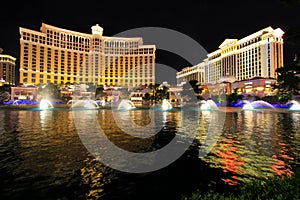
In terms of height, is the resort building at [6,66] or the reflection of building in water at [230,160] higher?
the resort building at [6,66]

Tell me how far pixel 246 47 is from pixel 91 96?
334 feet

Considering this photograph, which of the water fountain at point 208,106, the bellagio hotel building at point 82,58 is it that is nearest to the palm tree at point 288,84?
the water fountain at point 208,106

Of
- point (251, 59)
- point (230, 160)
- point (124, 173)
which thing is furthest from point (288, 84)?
point (251, 59)

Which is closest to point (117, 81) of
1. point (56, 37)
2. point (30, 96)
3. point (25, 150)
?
point (56, 37)

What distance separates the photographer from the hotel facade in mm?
107625

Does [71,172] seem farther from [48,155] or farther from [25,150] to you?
[25,150]

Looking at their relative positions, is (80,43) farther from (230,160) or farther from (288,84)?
(230,160)

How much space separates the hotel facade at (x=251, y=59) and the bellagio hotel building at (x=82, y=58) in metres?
63.8

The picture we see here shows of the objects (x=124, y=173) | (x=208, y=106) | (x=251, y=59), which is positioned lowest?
(x=124, y=173)

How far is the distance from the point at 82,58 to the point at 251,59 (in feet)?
405

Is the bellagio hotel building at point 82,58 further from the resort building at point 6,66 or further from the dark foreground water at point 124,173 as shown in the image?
the dark foreground water at point 124,173

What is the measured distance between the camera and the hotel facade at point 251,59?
353 feet

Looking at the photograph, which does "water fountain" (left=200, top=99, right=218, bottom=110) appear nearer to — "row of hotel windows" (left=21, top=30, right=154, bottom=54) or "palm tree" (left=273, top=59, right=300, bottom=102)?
"palm tree" (left=273, top=59, right=300, bottom=102)

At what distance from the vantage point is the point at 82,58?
162000 millimetres
